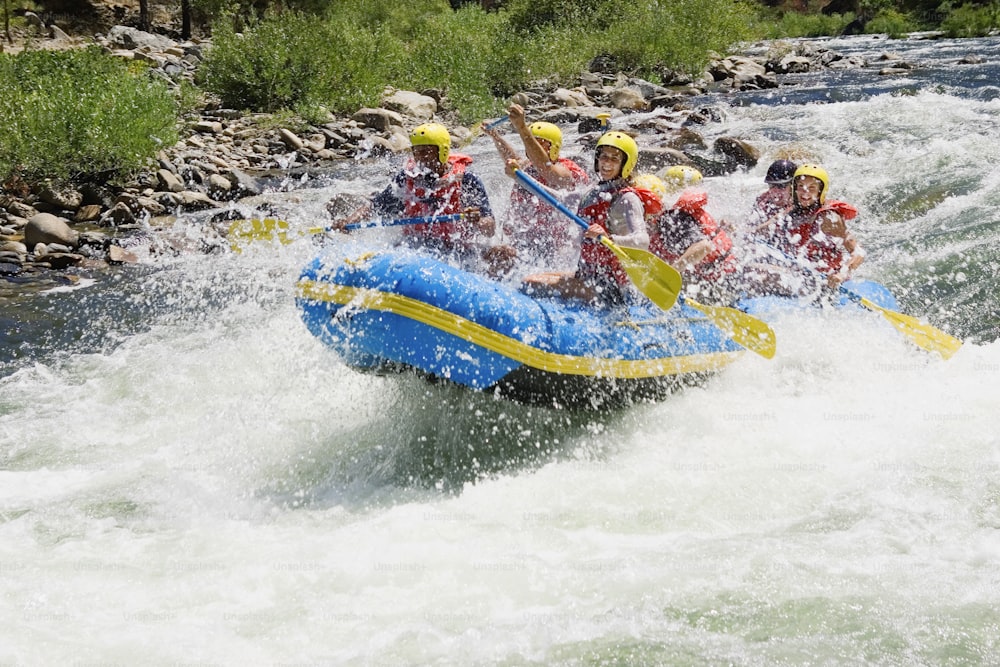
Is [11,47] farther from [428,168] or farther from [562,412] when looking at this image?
[562,412]

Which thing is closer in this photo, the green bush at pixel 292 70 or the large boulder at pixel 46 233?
the large boulder at pixel 46 233

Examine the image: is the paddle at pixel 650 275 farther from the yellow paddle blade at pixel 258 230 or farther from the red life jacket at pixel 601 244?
the yellow paddle blade at pixel 258 230

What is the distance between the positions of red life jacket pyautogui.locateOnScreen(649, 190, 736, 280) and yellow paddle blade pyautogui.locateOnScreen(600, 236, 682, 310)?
717 millimetres

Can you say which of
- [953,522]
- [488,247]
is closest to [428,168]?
[488,247]

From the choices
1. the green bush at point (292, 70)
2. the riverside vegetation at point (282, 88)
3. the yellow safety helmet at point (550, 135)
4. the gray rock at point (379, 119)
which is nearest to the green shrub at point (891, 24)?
the riverside vegetation at point (282, 88)

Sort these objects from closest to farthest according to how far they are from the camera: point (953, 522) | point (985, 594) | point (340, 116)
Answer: point (985, 594) < point (953, 522) < point (340, 116)

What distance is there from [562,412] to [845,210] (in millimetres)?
2666

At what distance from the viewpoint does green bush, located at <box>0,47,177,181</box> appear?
9789 millimetres

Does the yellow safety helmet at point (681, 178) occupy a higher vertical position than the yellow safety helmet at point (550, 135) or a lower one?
lower

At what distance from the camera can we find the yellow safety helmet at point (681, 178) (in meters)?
6.50

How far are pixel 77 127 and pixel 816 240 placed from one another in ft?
26.1

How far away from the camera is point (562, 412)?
5.04 meters

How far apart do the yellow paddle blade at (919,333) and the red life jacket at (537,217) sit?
202cm

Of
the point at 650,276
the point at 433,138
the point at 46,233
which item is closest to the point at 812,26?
the point at 46,233
